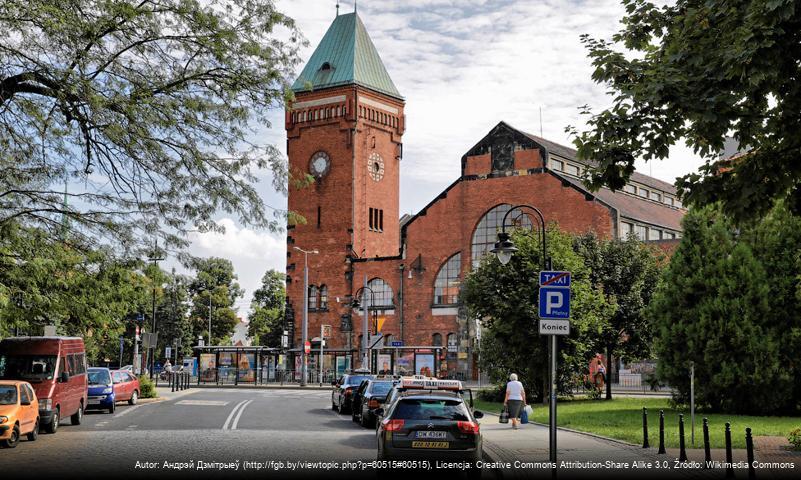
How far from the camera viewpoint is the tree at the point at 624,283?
4406cm

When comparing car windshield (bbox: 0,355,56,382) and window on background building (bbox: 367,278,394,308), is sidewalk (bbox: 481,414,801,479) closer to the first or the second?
car windshield (bbox: 0,355,56,382)

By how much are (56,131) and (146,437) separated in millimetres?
7037

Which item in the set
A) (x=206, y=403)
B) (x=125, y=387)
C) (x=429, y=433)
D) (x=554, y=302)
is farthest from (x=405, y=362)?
(x=429, y=433)

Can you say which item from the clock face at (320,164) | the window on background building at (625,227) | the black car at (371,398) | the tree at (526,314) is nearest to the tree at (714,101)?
the black car at (371,398)

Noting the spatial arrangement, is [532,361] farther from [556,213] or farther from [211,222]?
[556,213]

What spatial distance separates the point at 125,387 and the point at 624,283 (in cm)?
2414

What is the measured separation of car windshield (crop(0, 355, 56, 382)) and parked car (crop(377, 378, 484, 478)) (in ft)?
39.4

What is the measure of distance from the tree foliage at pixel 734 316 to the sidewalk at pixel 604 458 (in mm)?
8120

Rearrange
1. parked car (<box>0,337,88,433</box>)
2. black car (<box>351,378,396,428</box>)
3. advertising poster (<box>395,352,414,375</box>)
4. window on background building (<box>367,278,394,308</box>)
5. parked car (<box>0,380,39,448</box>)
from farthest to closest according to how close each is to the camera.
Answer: window on background building (<box>367,278,394,308</box>), advertising poster (<box>395,352,414,375</box>), black car (<box>351,378,396,428</box>), parked car (<box>0,337,88,433</box>), parked car (<box>0,380,39,448</box>)

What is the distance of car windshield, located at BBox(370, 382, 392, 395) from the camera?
25.2 metres

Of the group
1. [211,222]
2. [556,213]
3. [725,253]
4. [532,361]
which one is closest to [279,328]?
[556,213]

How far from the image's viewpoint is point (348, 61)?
83.4 meters

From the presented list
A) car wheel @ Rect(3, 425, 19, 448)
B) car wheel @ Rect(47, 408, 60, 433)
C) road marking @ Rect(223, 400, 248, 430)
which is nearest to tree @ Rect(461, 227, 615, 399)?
road marking @ Rect(223, 400, 248, 430)

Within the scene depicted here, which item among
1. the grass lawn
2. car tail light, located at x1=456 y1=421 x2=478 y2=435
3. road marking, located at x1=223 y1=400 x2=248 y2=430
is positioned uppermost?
car tail light, located at x1=456 y1=421 x2=478 y2=435
